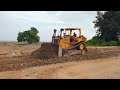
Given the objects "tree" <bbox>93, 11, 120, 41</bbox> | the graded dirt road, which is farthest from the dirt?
"tree" <bbox>93, 11, 120, 41</bbox>

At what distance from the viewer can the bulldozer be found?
57.9ft

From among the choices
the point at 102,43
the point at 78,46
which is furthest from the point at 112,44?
the point at 78,46

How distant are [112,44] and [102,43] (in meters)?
1.69

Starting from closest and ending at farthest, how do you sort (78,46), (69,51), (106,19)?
1. (69,51)
2. (78,46)
3. (106,19)

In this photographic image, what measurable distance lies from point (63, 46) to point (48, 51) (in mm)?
1369

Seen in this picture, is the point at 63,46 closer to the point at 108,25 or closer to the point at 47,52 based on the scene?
the point at 47,52

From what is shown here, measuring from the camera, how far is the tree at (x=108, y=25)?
142 feet

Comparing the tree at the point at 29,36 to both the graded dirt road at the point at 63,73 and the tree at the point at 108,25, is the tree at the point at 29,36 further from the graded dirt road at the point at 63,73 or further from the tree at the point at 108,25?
the graded dirt road at the point at 63,73

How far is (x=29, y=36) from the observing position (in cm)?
4969
